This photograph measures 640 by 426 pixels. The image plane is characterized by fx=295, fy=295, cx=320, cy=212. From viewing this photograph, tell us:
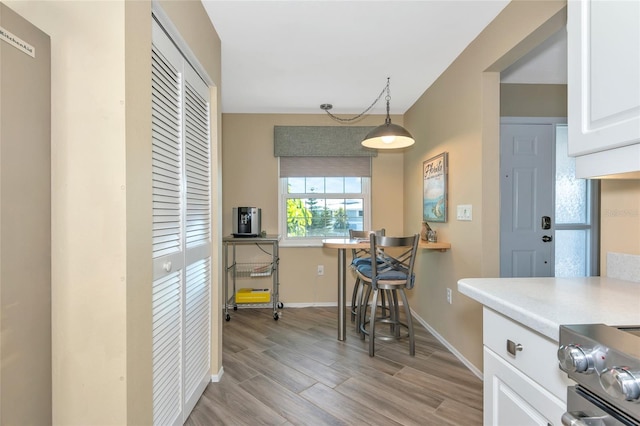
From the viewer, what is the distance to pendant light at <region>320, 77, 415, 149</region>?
7.47 feet

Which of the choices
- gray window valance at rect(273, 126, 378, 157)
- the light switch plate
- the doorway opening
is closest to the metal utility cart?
gray window valance at rect(273, 126, 378, 157)

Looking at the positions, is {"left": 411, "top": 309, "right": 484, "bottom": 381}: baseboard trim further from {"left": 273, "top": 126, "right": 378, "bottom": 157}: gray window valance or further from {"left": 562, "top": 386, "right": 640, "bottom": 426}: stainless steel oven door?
{"left": 273, "top": 126, "right": 378, "bottom": 157}: gray window valance

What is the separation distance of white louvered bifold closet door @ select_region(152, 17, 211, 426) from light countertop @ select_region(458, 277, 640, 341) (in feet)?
4.19

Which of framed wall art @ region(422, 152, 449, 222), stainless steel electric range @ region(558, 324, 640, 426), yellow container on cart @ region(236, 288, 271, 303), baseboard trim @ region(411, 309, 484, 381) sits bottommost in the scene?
baseboard trim @ region(411, 309, 484, 381)

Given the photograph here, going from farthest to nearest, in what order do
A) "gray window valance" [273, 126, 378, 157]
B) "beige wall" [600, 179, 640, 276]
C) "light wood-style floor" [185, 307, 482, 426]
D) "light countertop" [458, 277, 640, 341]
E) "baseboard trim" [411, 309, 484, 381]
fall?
"gray window valance" [273, 126, 378, 157]
"baseboard trim" [411, 309, 484, 381]
"light wood-style floor" [185, 307, 482, 426]
"beige wall" [600, 179, 640, 276]
"light countertop" [458, 277, 640, 341]

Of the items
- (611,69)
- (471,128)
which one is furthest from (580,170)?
(471,128)

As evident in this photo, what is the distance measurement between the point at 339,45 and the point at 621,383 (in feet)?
7.54

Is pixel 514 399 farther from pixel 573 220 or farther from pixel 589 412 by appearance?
pixel 573 220

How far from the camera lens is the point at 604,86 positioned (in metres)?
0.83

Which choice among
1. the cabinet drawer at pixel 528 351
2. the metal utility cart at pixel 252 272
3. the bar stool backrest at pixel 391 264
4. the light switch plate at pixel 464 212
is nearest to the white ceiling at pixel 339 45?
the light switch plate at pixel 464 212

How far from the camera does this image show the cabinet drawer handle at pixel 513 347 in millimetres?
839

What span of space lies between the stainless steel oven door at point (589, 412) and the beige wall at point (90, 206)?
1234 mm

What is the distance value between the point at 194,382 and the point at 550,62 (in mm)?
3532

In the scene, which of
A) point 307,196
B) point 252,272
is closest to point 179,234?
point 252,272
